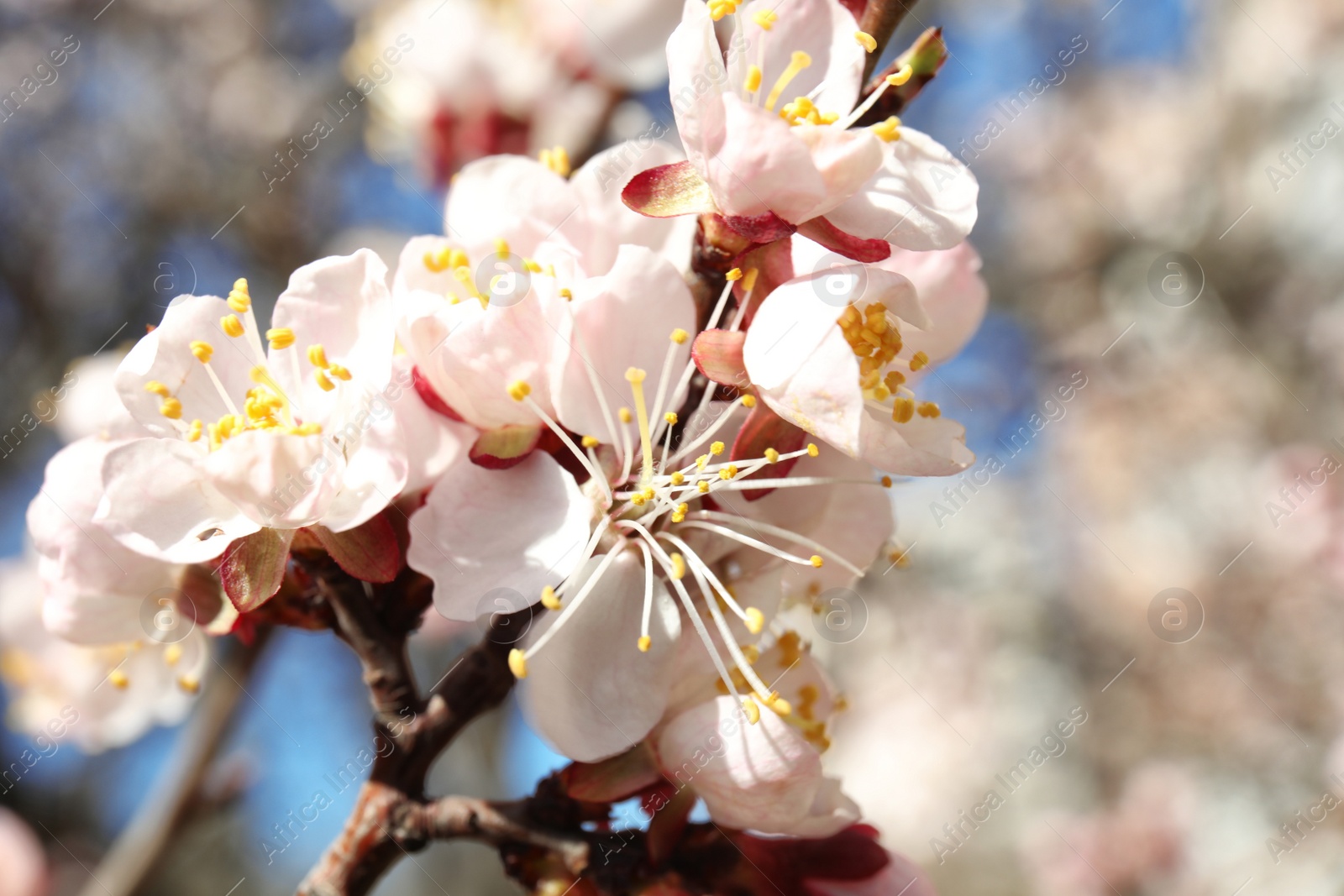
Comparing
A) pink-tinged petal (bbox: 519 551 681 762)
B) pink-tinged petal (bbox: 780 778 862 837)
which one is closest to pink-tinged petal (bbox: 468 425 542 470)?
pink-tinged petal (bbox: 519 551 681 762)

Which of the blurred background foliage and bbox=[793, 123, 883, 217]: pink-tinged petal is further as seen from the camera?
the blurred background foliage

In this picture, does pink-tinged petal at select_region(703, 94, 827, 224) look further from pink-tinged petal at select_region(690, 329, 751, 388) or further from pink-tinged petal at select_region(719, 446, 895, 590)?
pink-tinged petal at select_region(719, 446, 895, 590)

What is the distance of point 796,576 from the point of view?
3.34 ft

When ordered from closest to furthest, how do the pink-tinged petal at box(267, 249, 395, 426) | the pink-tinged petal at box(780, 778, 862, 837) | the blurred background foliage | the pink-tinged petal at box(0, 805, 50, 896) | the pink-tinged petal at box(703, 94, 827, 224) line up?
1. the pink-tinged petal at box(703, 94, 827, 224)
2. the pink-tinged petal at box(267, 249, 395, 426)
3. the pink-tinged petal at box(780, 778, 862, 837)
4. the pink-tinged petal at box(0, 805, 50, 896)
5. the blurred background foliage

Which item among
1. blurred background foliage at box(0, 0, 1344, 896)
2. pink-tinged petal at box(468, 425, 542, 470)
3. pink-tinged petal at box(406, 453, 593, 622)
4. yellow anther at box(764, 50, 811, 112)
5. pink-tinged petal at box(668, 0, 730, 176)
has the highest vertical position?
pink-tinged petal at box(668, 0, 730, 176)

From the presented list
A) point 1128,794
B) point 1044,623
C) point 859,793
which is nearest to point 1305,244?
point 1044,623

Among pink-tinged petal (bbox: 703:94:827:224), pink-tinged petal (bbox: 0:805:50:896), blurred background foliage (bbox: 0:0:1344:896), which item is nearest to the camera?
pink-tinged petal (bbox: 703:94:827:224)

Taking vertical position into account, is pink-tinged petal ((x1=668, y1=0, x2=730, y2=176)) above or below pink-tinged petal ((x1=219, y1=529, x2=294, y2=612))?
above

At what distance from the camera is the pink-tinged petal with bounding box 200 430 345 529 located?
77 cm

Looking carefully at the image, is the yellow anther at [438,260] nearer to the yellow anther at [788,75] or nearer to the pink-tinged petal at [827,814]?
the yellow anther at [788,75]

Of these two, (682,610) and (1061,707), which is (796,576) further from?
(1061,707)

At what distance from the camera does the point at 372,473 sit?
81cm

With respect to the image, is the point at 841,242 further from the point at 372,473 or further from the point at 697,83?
the point at 372,473

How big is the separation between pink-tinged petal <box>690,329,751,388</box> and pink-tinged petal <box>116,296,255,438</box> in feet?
1.41
